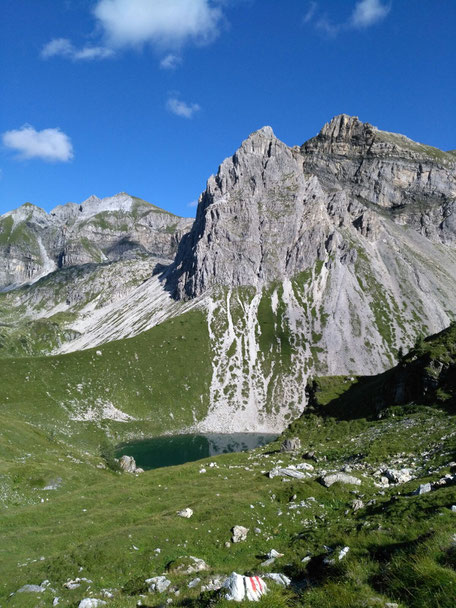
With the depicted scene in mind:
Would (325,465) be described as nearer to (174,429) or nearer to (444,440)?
(444,440)

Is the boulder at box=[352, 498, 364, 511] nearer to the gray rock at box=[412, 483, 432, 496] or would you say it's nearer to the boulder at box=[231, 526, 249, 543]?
the gray rock at box=[412, 483, 432, 496]

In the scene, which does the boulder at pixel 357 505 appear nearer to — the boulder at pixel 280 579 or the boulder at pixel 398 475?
the boulder at pixel 398 475

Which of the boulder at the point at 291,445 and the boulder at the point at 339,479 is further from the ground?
the boulder at the point at 339,479

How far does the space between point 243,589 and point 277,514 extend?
18.0 meters

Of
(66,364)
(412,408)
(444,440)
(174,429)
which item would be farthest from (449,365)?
(66,364)

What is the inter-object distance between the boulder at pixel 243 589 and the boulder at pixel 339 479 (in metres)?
20.8

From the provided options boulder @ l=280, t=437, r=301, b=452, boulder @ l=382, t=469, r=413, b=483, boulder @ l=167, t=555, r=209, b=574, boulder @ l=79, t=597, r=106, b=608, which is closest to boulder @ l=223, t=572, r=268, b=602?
boulder @ l=79, t=597, r=106, b=608

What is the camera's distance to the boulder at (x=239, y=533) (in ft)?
82.1

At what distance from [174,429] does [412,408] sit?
127 metres

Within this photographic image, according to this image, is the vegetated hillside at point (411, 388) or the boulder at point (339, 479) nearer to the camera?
the boulder at point (339, 479)

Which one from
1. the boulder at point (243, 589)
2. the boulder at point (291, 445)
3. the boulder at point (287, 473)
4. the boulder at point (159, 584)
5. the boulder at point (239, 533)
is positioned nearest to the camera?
the boulder at point (243, 589)


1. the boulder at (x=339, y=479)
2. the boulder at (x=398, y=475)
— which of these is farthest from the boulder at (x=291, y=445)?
the boulder at (x=398, y=475)

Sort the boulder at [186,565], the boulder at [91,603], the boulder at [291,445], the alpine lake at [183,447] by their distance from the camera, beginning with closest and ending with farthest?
the boulder at [91,603] → the boulder at [186,565] → the boulder at [291,445] → the alpine lake at [183,447]

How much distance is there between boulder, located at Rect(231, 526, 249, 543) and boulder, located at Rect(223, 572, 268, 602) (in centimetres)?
1425
